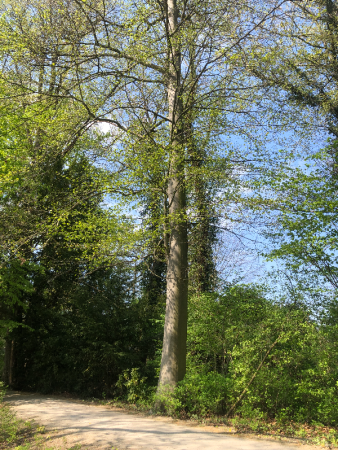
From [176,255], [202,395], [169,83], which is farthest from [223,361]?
[169,83]

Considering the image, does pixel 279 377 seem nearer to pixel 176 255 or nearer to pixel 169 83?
pixel 176 255

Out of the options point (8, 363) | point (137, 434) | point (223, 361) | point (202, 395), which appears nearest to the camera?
point (137, 434)

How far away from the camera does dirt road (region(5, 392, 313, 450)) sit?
5.77 m

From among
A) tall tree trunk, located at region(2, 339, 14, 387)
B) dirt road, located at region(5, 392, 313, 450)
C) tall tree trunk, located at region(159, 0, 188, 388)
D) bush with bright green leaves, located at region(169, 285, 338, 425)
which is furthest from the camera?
tall tree trunk, located at region(2, 339, 14, 387)

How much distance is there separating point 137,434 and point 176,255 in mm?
4516

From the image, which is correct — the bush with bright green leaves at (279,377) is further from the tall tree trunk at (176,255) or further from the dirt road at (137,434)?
the dirt road at (137,434)

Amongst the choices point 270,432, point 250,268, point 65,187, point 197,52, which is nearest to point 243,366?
point 270,432

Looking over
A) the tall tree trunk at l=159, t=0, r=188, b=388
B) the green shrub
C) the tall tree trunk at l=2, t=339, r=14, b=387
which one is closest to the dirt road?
the green shrub

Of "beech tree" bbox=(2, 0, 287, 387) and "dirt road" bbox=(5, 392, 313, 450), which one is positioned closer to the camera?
"dirt road" bbox=(5, 392, 313, 450)

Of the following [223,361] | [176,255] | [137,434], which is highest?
[176,255]

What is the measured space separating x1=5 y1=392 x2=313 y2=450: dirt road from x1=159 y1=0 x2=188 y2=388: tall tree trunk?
4.37 feet

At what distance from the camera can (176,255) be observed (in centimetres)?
1002

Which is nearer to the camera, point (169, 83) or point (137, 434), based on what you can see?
point (137, 434)

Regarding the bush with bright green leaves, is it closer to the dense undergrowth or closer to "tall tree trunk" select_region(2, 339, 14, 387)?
the dense undergrowth
